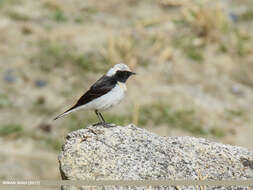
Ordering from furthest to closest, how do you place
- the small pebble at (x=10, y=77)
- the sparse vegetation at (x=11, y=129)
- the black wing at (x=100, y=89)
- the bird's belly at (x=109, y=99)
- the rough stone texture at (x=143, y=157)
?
1. the small pebble at (x=10, y=77)
2. the sparse vegetation at (x=11, y=129)
3. the black wing at (x=100, y=89)
4. the bird's belly at (x=109, y=99)
5. the rough stone texture at (x=143, y=157)

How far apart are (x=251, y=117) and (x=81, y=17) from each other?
6.47 metres

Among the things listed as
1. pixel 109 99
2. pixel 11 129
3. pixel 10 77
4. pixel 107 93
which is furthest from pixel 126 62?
pixel 109 99

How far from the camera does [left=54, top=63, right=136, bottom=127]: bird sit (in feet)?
17.9

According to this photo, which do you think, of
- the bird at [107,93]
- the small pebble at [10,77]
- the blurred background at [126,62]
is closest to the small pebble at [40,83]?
the blurred background at [126,62]

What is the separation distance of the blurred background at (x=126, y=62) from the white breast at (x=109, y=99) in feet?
8.77

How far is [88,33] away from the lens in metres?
14.3

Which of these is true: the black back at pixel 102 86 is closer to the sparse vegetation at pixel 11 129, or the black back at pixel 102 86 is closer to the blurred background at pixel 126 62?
the blurred background at pixel 126 62

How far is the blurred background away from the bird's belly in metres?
2.70

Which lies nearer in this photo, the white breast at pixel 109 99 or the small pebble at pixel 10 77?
the white breast at pixel 109 99

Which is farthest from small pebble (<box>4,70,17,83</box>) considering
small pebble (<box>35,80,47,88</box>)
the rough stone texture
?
the rough stone texture

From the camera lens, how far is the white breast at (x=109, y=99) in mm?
5430

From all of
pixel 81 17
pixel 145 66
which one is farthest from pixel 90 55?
pixel 81 17

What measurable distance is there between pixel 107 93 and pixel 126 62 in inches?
287

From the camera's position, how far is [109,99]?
5430mm
